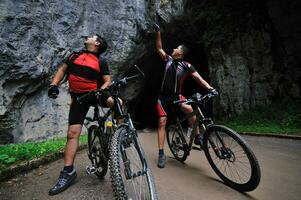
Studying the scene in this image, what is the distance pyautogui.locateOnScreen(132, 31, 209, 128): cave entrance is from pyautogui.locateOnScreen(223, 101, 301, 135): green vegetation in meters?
4.95

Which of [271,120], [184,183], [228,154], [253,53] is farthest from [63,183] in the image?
[253,53]

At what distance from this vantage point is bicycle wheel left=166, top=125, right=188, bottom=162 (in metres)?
4.46

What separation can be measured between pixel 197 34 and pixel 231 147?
9788mm

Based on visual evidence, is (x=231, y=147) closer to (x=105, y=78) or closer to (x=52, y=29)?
(x=105, y=78)

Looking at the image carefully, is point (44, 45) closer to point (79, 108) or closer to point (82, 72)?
point (82, 72)

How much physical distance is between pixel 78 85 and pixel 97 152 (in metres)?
0.93

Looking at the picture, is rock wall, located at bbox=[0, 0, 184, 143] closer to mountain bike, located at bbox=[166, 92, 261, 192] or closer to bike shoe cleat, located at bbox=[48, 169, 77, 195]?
bike shoe cleat, located at bbox=[48, 169, 77, 195]

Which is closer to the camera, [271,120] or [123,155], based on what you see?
[123,155]

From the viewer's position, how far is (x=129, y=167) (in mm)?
2504

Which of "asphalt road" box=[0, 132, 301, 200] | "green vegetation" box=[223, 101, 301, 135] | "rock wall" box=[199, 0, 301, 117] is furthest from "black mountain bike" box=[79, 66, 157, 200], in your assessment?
"rock wall" box=[199, 0, 301, 117]

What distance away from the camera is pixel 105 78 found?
3.69 meters

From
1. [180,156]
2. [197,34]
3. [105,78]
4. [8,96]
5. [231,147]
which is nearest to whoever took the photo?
[231,147]

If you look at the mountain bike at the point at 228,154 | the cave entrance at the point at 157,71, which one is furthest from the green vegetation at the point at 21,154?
the cave entrance at the point at 157,71

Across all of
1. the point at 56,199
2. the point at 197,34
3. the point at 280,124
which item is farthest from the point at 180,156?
the point at 197,34
